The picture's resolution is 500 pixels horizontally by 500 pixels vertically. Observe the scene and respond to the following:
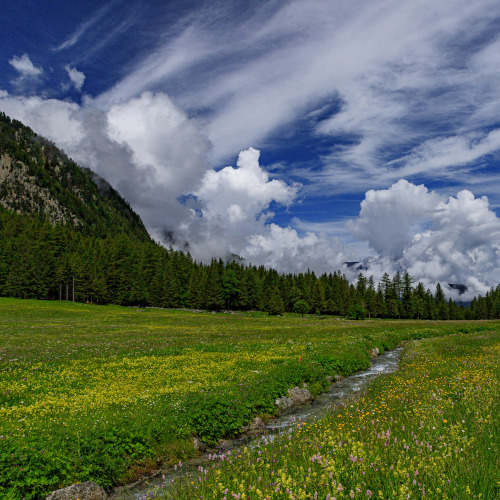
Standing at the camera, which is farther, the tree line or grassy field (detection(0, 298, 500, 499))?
the tree line

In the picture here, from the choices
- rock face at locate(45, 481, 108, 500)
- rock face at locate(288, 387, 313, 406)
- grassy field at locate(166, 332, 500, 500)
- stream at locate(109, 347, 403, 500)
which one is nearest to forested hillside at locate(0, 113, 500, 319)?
stream at locate(109, 347, 403, 500)

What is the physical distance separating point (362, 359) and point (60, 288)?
379 ft

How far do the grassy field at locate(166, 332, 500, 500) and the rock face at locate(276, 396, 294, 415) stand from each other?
17.2ft

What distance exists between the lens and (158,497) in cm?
627

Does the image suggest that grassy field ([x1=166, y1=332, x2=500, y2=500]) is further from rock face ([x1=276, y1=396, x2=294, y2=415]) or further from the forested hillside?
the forested hillside

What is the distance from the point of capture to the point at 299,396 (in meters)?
16.8

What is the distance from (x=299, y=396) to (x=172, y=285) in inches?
4331

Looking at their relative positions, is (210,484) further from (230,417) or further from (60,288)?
(60,288)

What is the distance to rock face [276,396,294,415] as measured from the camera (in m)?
15.3

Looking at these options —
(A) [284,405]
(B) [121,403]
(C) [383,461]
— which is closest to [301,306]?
(A) [284,405]

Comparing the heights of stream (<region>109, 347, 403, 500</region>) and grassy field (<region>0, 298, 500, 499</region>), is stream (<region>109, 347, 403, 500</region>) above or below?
below

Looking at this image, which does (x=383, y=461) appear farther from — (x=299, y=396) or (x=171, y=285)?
(x=171, y=285)

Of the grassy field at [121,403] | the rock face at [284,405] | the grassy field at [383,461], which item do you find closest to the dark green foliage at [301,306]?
the grassy field at [121,403]

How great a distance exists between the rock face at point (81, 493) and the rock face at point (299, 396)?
395 inches
